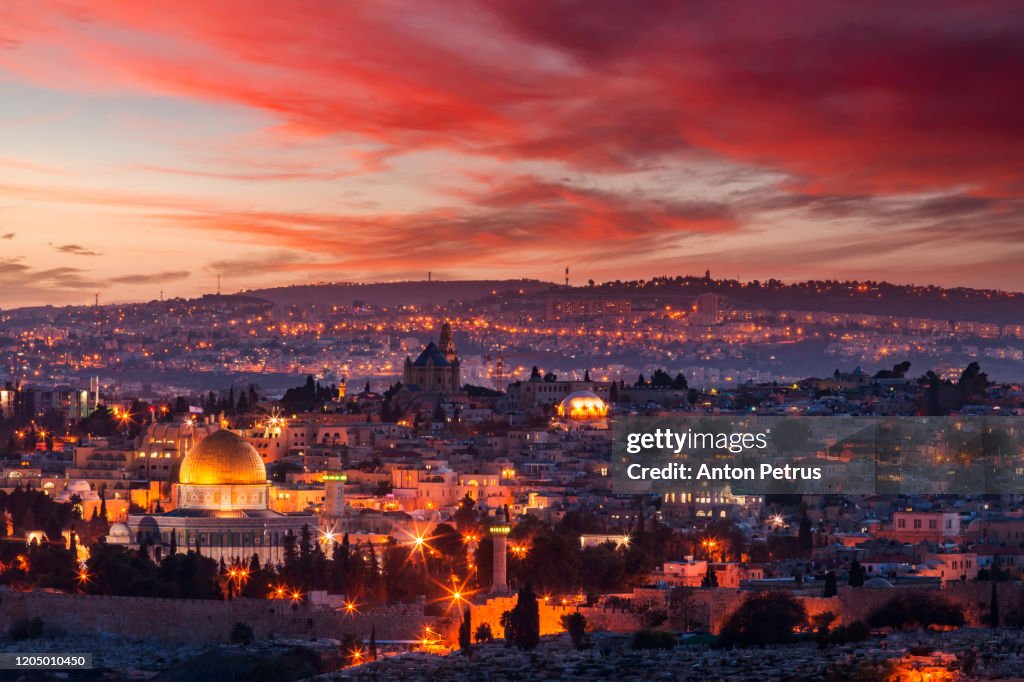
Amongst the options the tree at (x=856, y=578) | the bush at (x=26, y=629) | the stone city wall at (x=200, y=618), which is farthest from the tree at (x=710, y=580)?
the bush at (x=26, y=629)

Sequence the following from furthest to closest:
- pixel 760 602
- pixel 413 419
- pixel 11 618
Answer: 1. pixel 413 419
2. pixel 11 618
3. pixel 760 602

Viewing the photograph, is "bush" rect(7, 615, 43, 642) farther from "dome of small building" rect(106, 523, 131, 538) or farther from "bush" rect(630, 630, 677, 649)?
"bush" rect(630, 630, 677, 649)

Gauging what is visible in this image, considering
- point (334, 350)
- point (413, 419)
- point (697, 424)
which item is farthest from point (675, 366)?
point (697, 424)

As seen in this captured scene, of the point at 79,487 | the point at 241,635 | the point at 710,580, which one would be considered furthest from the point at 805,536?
the point at 79,487

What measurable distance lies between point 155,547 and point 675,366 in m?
126

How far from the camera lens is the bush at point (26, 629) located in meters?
61.9

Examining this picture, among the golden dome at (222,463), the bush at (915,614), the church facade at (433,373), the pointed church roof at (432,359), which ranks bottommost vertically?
the bush at (915,614)

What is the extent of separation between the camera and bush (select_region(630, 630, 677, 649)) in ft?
176

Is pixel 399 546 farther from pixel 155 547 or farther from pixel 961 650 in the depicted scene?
pixel 961 650

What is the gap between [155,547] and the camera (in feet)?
240

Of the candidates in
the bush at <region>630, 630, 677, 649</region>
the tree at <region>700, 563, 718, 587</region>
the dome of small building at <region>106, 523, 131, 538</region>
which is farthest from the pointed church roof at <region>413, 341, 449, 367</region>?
the bush at <region>630, 630, 677, 649</region>

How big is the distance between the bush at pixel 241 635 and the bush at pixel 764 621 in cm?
993

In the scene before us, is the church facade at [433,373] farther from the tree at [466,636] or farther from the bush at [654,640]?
the bush at [654,640]

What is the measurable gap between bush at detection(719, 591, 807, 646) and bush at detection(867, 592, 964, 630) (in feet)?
4.99
